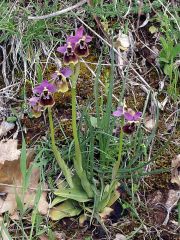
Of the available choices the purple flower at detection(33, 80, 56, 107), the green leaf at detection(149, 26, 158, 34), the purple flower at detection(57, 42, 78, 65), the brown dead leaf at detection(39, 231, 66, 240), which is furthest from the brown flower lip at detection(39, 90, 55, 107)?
the green leaf at detection(149, 26, 158, 34)

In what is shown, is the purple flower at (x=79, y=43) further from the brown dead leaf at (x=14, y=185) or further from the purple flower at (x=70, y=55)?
the brown dead leaf at (x=14, y=185)

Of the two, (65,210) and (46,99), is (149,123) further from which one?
(46,99)

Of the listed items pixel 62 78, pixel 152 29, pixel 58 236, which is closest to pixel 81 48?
pixel 62 78

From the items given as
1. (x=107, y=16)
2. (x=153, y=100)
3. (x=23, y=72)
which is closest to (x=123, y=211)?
(x=153, y=100)

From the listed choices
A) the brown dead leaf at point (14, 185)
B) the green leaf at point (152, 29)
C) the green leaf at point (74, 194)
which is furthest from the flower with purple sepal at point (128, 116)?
the green leaf at point (152, 29)

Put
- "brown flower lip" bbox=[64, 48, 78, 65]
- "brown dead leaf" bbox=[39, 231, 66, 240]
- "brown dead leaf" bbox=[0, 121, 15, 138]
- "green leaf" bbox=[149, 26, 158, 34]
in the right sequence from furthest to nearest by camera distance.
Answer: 1. "green leaf" bbox=[149, 26, 158, 34]
2. "brown dead leaf" bbox=[0, 121, 15, 138]
3. "brown dead leaf" bbox=[39, 231, 66, 240]
4. "brown flower lip" bbox=[64, 48, 78, 65]

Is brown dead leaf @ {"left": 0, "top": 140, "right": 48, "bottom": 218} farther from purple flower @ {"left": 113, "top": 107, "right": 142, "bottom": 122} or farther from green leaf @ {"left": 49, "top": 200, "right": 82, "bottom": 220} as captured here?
purple flower @ {"left": 113, "top": 107, "right": 142, "bottom": 122}

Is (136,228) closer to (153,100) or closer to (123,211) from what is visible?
(123,211)
